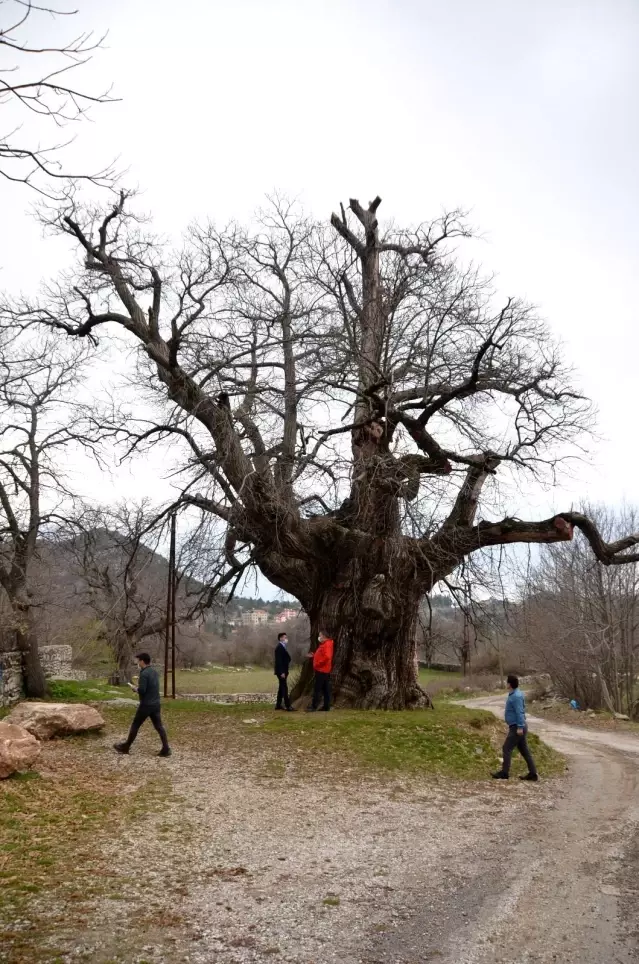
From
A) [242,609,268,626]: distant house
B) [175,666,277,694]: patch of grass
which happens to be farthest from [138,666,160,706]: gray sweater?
[242,609,268,626]: distant house

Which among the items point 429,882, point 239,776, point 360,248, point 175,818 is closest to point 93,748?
point 239,776

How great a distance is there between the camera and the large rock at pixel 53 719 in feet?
36.5

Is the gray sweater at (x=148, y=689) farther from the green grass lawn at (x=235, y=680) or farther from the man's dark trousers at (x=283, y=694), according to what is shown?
the green grass lawn at (x=235, y=680)

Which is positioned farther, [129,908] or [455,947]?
[129,908]

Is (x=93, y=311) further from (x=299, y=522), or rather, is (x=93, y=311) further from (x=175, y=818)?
(x=175, y=818)

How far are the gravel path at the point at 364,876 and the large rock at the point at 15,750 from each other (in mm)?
1336

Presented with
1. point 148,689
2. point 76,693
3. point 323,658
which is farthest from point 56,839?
point 76,693

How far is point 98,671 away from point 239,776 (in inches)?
1191

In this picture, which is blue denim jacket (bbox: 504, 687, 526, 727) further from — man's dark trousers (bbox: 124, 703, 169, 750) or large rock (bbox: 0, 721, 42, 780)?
large rock (bbox: 0, 721, 42, 780)

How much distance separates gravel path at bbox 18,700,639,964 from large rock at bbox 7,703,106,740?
Result: 222 cm

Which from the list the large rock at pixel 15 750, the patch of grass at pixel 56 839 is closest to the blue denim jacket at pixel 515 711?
the patch of grass at pixel 56 839

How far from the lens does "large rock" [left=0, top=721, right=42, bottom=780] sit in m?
8.13

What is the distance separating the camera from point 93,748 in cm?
1080

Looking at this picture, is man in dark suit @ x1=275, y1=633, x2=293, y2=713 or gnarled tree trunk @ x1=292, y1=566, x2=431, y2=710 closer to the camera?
man in dark suit @ x1=275, y1=633, x2=293, y2=713
